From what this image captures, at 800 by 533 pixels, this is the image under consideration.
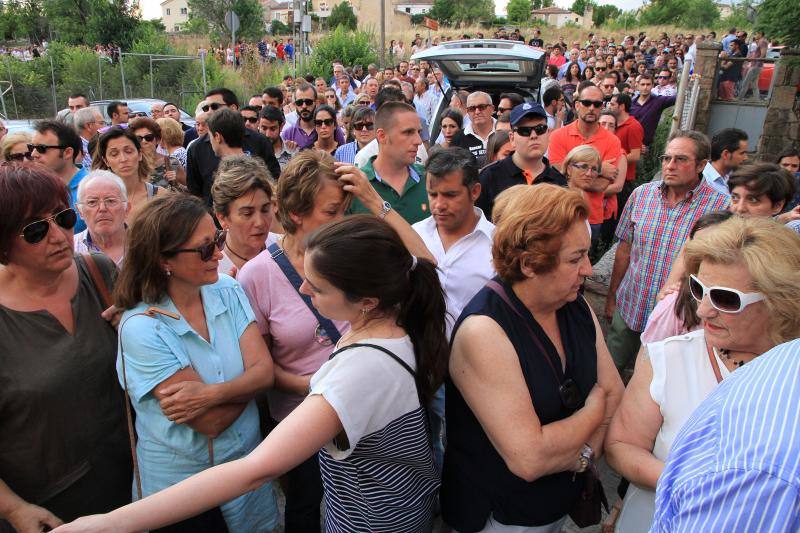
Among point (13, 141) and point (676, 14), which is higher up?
point (676, 14)

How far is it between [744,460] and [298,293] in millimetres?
1808

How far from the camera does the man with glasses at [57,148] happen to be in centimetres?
416

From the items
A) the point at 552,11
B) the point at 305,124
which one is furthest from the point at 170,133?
the point at 552,11

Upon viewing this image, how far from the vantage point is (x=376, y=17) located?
60438 millimetres

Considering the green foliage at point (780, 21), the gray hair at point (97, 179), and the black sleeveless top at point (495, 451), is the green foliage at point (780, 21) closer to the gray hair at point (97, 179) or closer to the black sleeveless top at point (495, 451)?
the black sleeveless top at point (495, 451)

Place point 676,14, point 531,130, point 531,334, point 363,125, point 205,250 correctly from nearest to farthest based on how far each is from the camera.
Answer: point 531,334 < point 205,250 < point 531,130 < point 363,125 < point 676,14

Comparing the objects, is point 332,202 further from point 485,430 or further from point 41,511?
point 41,511

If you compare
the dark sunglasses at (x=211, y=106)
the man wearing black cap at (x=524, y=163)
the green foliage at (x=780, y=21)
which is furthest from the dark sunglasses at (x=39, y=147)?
the green foliage at (x=780, y=21)

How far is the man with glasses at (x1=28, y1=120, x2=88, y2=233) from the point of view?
4.16 meters

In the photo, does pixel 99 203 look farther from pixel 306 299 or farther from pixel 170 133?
pixel 170 133

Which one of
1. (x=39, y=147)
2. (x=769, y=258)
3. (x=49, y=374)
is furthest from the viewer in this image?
(x=39, y=147)

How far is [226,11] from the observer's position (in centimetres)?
3834

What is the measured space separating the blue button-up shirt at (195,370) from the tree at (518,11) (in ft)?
263

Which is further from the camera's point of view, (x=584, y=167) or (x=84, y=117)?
(x=84, y=117)
